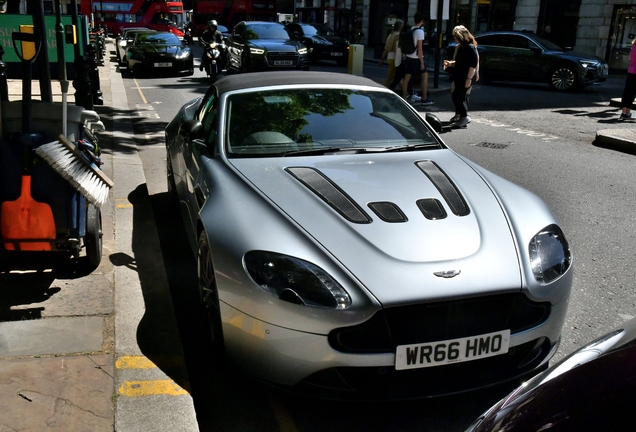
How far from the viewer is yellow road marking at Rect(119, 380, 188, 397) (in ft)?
10.8

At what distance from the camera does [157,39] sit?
22484mm

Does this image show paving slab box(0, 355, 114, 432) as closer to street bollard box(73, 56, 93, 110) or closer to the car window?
the car window

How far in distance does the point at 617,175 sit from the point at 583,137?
3161mm

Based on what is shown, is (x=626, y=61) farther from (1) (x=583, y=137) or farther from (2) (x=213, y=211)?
(2) (x=213, y=211)

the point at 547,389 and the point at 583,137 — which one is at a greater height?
the point at 547,389

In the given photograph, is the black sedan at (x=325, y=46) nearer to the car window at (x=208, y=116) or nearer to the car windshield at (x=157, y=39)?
the car windshield at (x=157, y=39)

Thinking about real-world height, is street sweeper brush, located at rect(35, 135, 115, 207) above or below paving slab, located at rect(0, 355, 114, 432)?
above

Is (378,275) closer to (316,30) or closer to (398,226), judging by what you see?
(398,226)

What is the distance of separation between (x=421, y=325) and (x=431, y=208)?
31.2 inches

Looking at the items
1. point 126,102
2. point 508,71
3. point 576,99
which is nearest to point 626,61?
point 508,71

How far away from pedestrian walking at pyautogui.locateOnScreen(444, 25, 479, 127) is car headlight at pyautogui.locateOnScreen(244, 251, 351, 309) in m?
9.49

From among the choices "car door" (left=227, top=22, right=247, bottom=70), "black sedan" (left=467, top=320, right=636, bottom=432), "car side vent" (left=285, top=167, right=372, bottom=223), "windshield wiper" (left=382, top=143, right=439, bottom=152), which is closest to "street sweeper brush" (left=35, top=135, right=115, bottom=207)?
"car side vent" (left=285, top=167, right=372, bottom=223)

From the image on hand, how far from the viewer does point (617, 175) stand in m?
8.66

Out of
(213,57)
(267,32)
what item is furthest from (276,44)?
(213,57)
